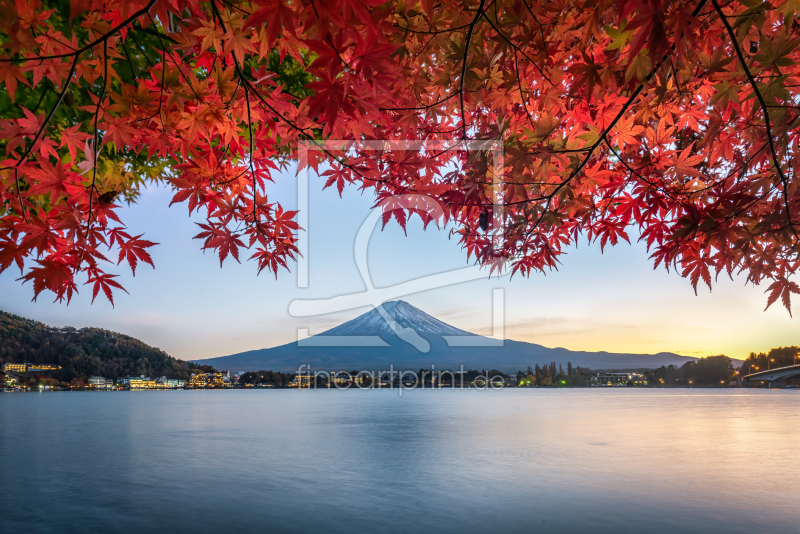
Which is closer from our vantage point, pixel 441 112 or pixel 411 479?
pixel 441 112

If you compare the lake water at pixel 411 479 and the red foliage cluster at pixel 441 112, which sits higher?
the red foliage cluster at pixel 441 112

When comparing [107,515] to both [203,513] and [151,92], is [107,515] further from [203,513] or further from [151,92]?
[151,92]

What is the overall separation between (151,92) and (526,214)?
2785 mm

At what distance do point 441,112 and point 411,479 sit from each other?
77.0 ft

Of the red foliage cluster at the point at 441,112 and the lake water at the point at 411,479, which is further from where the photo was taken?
the lake water at the point at 411,479

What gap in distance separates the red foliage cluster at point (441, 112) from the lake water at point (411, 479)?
10664 mm

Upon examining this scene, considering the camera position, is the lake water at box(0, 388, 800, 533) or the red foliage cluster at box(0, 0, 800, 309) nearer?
the red foliage cluster at box(0, 0, 800, 309)

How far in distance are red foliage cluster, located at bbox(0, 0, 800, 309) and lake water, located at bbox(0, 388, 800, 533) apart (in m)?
10.7

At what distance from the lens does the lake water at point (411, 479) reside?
14.3m

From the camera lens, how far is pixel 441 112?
4.19m

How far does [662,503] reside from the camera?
51.8ft

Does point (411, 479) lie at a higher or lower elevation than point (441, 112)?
lower

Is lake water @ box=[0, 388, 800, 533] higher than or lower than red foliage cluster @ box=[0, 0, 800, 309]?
lower

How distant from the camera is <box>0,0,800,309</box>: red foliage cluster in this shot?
7.56ft
